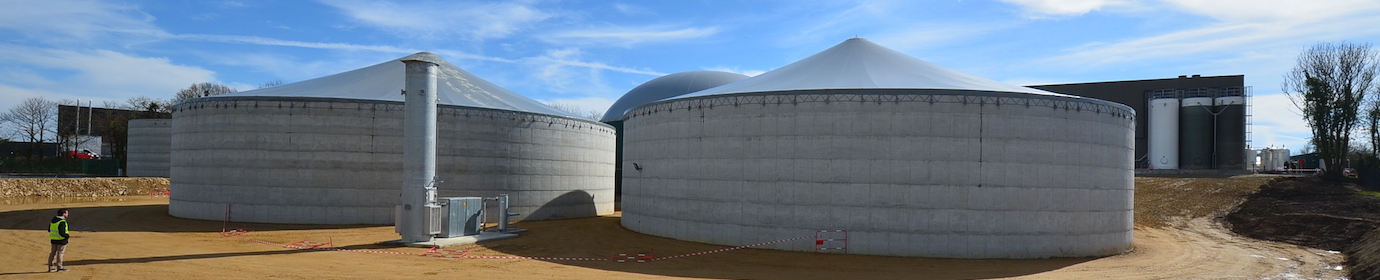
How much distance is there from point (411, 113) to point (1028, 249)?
680 inches

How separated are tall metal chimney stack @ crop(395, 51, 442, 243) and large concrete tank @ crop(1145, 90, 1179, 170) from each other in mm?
53348

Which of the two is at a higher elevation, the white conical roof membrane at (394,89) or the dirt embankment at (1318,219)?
the white conical roof membrane at (394,89)

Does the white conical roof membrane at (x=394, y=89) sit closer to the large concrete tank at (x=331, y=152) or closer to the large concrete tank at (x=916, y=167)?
the large concrete tank at (x=331, y=152)

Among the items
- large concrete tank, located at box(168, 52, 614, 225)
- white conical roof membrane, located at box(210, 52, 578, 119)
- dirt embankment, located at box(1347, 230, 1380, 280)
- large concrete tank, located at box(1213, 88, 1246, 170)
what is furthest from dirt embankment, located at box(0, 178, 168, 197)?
large concrete tank, located at box(1213, 88, 1246, 170)

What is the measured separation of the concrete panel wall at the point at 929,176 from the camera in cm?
2027

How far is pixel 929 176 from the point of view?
20.3 meters

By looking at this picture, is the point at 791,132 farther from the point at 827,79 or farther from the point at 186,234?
the point at 186,234

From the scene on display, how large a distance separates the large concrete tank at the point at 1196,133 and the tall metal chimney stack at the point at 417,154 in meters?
53.3

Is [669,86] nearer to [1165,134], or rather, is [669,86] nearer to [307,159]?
[307,159]

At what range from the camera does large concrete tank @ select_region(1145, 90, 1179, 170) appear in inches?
2173

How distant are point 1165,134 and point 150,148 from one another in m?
73.3

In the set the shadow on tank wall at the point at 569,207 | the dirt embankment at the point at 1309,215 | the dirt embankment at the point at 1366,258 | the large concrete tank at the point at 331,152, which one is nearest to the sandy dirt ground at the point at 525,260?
the dirt embankment at the point at 1366,258

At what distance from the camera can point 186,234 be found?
79.0 feet

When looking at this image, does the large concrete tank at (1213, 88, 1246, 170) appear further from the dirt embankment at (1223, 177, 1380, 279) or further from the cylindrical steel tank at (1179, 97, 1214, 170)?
the dirt embankment at (1223, 177, 1380, 279)
